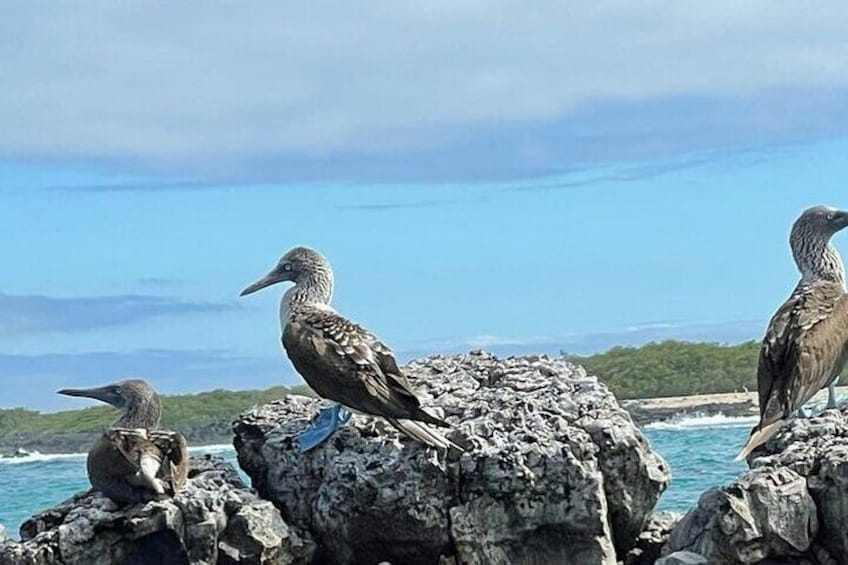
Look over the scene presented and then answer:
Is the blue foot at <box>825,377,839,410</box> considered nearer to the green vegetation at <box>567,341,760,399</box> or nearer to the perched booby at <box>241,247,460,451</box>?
the perched booby at <box>241,247,460,451</box>

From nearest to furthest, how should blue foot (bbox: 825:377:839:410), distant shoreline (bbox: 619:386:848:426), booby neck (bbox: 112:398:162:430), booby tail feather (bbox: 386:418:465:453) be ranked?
booby tail feather (bbox: 386:418:465:453) < blue foot (bbox: 825:377:839:410) < booby neck (bbox: 112:398:162:430) < distant shoreline (bbox: 619:386:848:426)

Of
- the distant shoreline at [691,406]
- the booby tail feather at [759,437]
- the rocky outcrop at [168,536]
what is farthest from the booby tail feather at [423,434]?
the distant shoreline at [691,406]

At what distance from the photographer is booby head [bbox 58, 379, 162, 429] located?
11.9 meters

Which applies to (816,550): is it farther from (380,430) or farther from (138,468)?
(138,468)

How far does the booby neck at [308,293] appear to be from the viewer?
1163 centimetres

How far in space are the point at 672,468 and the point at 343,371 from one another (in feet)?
29.1

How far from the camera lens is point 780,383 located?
1069 centimetres

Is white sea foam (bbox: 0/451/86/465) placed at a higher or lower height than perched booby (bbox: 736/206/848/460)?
lower

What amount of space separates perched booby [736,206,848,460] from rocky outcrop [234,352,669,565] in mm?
765

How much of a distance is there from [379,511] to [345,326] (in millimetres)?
1362

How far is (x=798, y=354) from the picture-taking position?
35.0 feet

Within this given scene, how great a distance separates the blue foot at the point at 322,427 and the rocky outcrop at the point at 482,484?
58mm

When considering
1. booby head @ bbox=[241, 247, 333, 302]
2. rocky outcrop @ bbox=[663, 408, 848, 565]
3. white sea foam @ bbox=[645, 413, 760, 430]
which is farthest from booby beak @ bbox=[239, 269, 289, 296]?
white sea foam @ bbox=[645, 413, 760, 430]

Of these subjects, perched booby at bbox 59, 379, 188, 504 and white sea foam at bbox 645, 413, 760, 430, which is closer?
perched booby at bbox 59, 379, 188, 504
